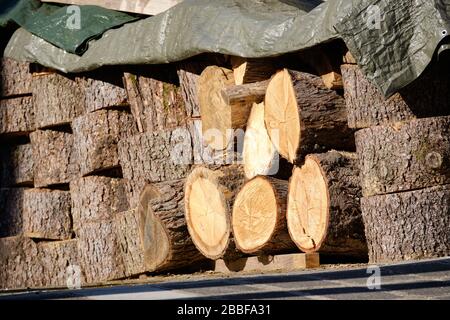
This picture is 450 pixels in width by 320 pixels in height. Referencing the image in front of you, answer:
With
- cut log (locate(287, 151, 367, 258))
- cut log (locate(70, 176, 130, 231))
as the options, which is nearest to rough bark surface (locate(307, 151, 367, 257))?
cut log (locate(287, 151, 367, 258))

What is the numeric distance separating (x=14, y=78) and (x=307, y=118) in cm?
448

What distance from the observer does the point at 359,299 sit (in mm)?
6805

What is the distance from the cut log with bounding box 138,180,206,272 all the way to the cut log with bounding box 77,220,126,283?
2.36 ft

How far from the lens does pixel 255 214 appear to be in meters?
10.1

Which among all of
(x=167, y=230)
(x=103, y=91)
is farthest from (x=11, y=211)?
(x=167, y=230)

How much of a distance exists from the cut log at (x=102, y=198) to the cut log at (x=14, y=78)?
1413mm

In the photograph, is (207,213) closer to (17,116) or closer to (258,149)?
(258,149)

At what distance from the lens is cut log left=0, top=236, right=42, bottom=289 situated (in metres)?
12.8

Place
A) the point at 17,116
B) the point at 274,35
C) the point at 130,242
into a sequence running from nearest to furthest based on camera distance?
the point at 274,35 < the point at 130,242 < the point at 17,116

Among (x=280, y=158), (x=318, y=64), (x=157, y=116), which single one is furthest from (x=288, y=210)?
(x=157, y=116)

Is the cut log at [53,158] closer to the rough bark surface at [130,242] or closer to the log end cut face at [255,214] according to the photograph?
the rough bark surface at [130,242]

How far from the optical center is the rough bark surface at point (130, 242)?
11.5m

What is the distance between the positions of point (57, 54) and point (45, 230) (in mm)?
1701
